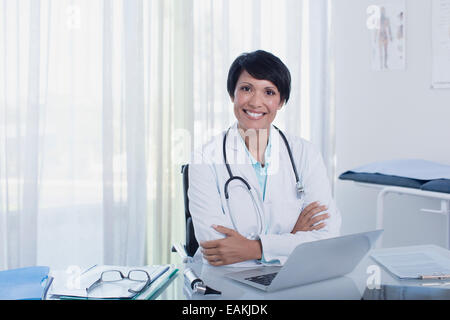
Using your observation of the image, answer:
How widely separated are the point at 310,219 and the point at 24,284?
0.80m

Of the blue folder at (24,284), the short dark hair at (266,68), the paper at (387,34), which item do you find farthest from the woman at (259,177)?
the paper at (387,34)

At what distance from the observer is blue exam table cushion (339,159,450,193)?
5.54ft

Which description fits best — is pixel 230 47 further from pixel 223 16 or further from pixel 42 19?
pixel 42 19

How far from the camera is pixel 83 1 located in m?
2.20

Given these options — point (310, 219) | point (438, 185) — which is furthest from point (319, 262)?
point (438, 185)

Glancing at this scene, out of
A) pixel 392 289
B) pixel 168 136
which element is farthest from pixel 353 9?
pixel 392 289

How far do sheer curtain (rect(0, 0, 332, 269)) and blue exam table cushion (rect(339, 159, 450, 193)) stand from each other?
2.97ft

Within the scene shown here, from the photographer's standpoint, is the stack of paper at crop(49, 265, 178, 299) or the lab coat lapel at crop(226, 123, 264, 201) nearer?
the stack of paper at crop(49, 265, 178, 299)

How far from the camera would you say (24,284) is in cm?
89

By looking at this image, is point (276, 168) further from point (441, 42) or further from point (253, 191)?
point (441, 42)

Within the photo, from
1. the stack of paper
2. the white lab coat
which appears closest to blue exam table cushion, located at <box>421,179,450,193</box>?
the white lab coat

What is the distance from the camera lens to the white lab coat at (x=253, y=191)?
131 centimetres

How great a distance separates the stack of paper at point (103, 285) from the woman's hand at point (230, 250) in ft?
0.48

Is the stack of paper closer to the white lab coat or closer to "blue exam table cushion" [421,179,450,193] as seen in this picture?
the white lab coat
